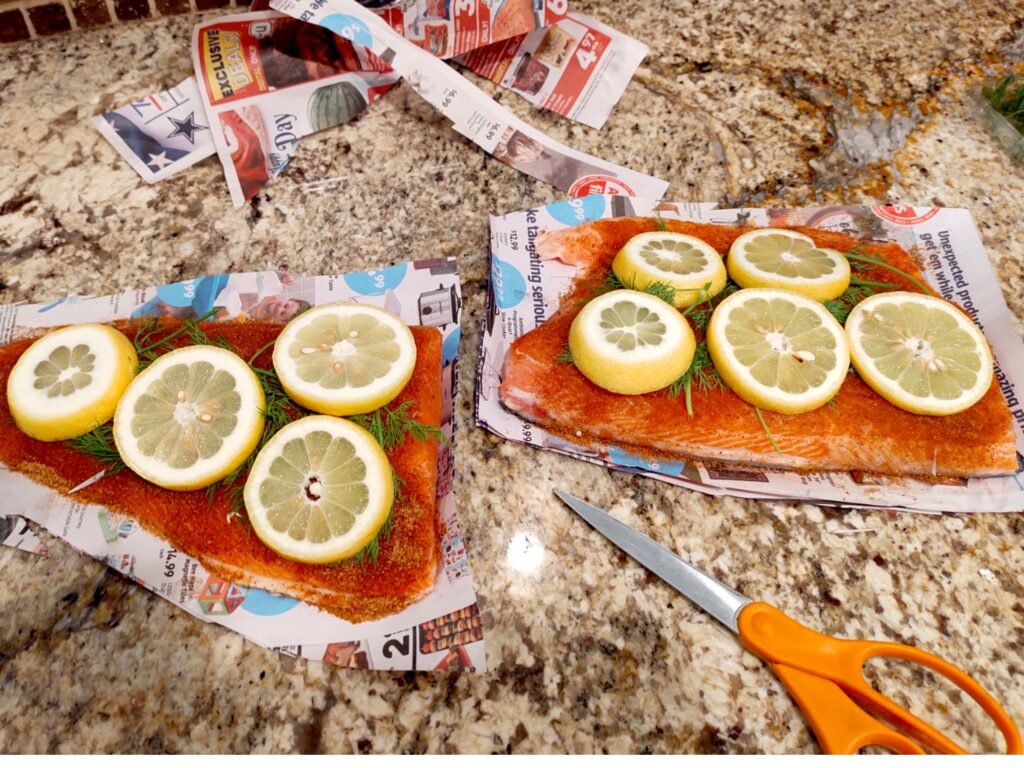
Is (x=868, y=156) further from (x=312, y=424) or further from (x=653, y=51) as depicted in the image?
(x=312, y=424)

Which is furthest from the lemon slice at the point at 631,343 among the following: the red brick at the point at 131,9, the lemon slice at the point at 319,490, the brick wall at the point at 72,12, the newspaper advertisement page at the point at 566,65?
the red brick at the point at 131,9

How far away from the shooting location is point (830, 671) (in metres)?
1.24

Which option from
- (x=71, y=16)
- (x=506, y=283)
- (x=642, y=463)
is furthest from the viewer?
(x=71, y=16)

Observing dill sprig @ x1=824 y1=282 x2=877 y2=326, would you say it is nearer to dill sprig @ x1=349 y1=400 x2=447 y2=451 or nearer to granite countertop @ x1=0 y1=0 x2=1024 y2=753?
granite countertop @ x1=0 y1=0 x2=1024 y2=753

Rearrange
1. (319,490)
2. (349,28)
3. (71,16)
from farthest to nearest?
1. (71,16)
2. (349,28)
3. (319,490)

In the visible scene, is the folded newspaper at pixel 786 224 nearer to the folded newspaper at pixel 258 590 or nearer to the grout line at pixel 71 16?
the folded newspaper at pixel 258 590

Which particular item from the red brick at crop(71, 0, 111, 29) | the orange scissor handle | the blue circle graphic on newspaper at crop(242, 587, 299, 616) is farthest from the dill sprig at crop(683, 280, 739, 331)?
the red brick at crop(71, 0, 111, 29)

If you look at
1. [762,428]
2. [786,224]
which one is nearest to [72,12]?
[786,224]

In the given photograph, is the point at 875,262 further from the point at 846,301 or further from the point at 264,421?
the point at 264,421

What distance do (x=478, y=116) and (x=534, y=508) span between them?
4.10ft

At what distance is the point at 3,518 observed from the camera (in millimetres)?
1447

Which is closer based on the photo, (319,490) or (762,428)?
(319,490)

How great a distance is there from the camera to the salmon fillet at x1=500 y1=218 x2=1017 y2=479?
1528 mm

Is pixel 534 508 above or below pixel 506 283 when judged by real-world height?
below
